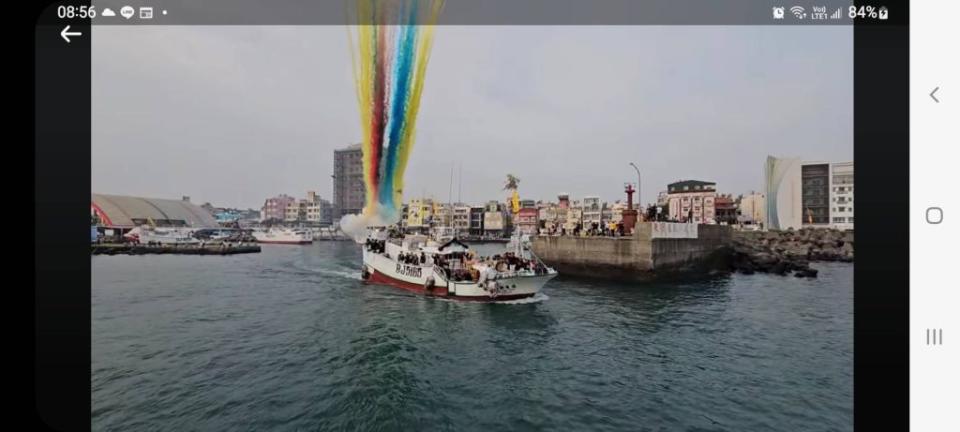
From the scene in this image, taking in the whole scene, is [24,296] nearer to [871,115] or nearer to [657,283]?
[871,115]

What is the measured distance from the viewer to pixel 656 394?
11.7 m

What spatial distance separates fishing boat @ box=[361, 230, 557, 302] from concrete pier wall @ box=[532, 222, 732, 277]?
31.5 ft

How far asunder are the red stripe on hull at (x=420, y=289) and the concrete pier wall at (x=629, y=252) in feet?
43.0

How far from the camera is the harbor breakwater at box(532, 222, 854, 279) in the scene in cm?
3388

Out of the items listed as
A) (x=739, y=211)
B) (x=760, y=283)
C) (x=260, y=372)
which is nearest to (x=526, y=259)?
(x=260, y=372)

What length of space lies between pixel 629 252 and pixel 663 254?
326cm

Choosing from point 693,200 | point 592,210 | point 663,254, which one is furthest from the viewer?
point 592,210

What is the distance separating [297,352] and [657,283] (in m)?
30.1

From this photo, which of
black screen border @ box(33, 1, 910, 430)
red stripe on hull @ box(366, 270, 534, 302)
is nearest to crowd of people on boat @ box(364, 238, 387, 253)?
red stripe on hull @ box(366, 270, 534, 302)

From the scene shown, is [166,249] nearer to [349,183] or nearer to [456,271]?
[456,271]

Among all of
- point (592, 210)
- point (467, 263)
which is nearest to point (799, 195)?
point (592, 210)

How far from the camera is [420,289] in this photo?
97.7 feet

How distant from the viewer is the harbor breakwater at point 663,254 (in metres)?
33.9

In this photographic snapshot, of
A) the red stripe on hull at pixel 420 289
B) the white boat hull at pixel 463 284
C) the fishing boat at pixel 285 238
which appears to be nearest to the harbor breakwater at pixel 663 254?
the white boat hull at pixel 463 284
